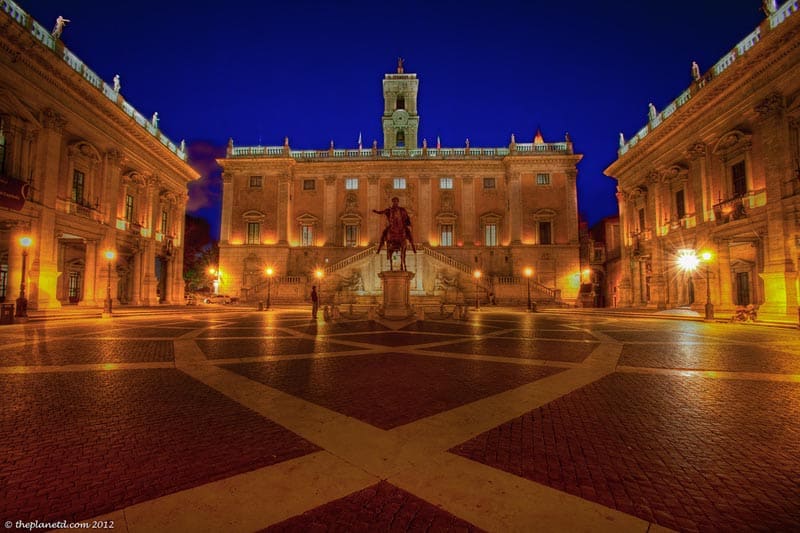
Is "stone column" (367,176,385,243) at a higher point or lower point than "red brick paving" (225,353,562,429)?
higher

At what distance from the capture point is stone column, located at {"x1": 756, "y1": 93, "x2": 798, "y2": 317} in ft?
54.1

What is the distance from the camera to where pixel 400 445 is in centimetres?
333

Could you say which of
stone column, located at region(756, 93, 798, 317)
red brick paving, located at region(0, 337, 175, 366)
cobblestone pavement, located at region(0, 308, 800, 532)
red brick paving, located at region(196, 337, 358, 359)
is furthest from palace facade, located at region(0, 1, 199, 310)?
stone column, located at region(756, 93, 798, 317)

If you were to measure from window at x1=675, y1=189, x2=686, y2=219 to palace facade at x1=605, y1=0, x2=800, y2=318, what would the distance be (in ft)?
0.26

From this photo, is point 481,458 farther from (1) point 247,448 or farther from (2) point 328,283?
(2) point 328,283

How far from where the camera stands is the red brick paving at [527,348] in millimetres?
7914

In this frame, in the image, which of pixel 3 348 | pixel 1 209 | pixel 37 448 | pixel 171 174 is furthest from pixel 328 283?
pixel 37 448

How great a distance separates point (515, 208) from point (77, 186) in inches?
1454

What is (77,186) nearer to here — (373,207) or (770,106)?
(373,207)

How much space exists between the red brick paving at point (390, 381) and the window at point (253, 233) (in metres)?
36.2

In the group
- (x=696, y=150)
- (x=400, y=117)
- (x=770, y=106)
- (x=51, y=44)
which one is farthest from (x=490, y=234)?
(x=51, y=44)

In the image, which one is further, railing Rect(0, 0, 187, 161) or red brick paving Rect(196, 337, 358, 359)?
railing Rect(0, 0, 187, 161)

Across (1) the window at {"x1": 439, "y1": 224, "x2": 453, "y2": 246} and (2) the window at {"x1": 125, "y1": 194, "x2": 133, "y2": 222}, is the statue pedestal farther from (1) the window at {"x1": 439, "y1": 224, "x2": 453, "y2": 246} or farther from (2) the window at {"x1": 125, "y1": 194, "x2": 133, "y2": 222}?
(1) the window at {"x1": 439, "y1": 224, "x2": 453, "y2": 246}

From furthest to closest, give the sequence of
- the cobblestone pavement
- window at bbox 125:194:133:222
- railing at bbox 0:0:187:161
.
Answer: window at bbox 125:194:133:222 → railing at bbox 0:0:187:161 → the cobblestone pavement
